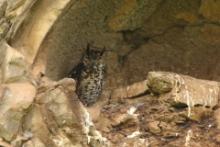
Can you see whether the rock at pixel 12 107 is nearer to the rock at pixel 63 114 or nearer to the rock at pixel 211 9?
the rock at pixel 63 114

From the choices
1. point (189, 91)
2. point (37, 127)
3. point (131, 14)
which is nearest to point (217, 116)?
point (189, 91)

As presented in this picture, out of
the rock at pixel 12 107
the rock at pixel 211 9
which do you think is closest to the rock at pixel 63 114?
the rock at pixel 12 107

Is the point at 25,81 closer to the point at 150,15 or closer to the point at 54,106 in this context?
the point at 54,106

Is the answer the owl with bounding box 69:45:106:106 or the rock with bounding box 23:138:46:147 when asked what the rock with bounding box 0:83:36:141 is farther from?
the owl with bounding box 69:45:106:106

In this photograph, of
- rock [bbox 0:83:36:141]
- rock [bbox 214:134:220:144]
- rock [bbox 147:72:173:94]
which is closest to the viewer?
rock [bbox 0:83:36:141]

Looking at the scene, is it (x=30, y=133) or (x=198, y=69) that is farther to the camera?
(x=198, y=69)

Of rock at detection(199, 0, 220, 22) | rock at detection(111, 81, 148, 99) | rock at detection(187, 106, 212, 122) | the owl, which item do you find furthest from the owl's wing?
rock at detection(199, 0, 220, 22)

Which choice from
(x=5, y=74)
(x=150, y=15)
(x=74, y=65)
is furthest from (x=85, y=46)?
(x=5, y=74)
